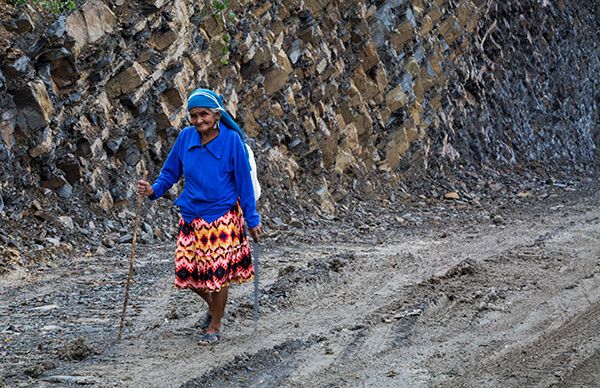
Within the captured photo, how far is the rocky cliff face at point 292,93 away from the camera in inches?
448

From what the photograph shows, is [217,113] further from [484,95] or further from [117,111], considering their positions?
[484,95]

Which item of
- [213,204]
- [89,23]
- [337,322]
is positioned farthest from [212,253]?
[89,23]

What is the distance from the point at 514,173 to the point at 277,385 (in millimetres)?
17290

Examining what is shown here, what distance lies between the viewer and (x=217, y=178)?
6.57 meters

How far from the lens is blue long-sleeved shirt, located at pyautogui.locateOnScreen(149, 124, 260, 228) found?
21.6ft

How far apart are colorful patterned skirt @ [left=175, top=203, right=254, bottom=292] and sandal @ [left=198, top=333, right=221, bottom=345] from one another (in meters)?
0.31

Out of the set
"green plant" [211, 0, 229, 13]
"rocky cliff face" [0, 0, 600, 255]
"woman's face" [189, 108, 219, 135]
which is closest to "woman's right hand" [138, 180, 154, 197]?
"woman's face" [189, 108, 219, 135]

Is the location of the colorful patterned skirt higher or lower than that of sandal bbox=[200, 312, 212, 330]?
higher

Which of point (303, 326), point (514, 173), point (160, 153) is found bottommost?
point (514, 173)

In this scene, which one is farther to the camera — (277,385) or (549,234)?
(549,234)

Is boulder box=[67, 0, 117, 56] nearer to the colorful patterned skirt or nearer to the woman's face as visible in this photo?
the woman's face

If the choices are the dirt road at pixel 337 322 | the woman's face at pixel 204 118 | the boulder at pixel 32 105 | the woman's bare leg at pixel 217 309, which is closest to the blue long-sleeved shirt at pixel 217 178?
the woman's face at pixel 204 118

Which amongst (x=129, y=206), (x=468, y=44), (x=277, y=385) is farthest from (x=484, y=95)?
(x=277, y=385)

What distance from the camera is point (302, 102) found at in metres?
16.3
